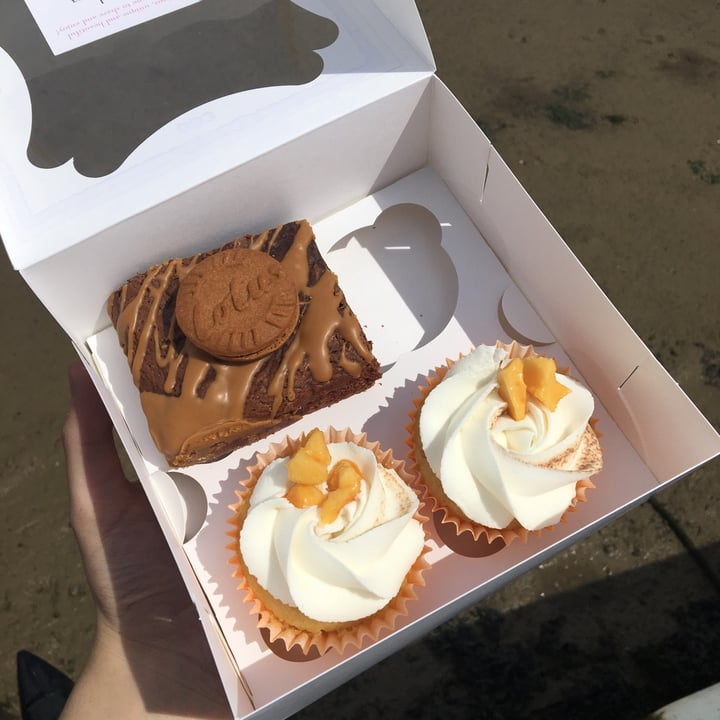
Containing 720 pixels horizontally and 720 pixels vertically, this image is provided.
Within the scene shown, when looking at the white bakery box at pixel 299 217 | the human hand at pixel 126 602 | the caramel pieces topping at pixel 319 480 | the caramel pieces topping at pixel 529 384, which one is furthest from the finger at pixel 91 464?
the caramel pieces topping at pixel 529 384

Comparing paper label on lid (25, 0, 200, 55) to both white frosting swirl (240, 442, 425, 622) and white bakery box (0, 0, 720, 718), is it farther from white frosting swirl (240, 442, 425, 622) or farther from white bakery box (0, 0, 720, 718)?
white frosting swirl (240, 442, 425, 622)

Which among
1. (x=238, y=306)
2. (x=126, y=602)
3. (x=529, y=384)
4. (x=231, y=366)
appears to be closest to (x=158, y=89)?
(x=238, y=306)

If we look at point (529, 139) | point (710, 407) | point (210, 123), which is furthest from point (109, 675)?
point (529, 139)

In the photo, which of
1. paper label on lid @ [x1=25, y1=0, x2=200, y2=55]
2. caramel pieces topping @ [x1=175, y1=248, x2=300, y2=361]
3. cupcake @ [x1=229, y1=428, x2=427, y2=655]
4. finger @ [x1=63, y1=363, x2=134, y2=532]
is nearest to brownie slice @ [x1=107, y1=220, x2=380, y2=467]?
caramel pieces topping @ [x1=175, y1=248, x2=300, y2=361]

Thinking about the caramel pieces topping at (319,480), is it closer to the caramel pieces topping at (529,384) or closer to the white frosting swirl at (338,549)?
the white frosting swirl at (338,549)

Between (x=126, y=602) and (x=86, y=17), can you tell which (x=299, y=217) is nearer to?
(x=86, y=17)
